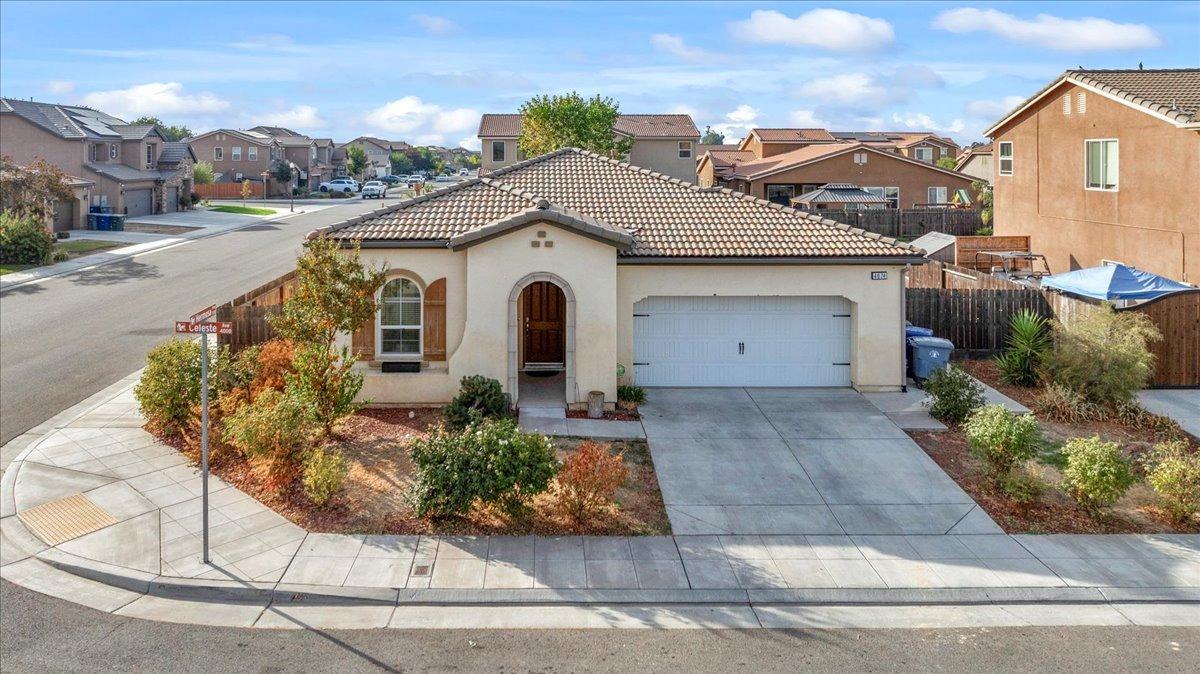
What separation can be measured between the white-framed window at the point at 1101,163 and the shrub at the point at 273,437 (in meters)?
23.4

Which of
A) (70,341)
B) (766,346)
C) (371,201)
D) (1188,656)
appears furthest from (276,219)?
(1188,656)

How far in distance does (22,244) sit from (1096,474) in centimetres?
3757

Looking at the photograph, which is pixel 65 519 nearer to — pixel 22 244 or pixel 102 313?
pixel 102 313

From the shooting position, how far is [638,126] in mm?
65625

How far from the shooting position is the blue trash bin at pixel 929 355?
1881 centimetres

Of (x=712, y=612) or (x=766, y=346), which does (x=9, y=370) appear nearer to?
(x=766, y=346)

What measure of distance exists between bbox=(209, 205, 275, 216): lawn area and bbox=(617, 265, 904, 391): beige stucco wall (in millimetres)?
50471

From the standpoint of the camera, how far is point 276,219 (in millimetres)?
58469

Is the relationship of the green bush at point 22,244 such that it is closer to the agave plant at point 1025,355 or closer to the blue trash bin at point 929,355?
the blue trash bin at point 929,355

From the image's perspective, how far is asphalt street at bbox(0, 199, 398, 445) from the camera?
1892 centimetres

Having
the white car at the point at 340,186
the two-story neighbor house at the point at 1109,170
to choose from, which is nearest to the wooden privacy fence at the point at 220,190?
the white car at the point at 340,186

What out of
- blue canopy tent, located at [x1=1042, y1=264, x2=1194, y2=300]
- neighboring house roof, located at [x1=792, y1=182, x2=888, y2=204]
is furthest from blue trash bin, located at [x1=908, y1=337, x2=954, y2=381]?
neighboring house roof, located at [x1=792, y1=182, x2=888, y2=204]

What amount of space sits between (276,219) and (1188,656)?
56832 mm

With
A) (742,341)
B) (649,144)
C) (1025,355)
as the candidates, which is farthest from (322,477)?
(649,144)
